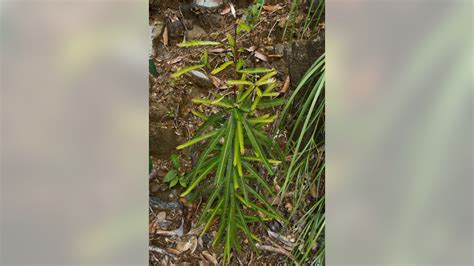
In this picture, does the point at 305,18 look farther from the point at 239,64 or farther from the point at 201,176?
the point at 201,176

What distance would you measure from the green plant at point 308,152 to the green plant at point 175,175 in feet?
0.49

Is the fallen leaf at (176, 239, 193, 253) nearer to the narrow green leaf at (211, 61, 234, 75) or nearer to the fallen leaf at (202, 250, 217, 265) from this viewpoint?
the fallen leaf at (202, 250, 217, 265)

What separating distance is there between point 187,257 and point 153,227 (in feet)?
0.23

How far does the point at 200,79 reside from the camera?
0.69 metres
